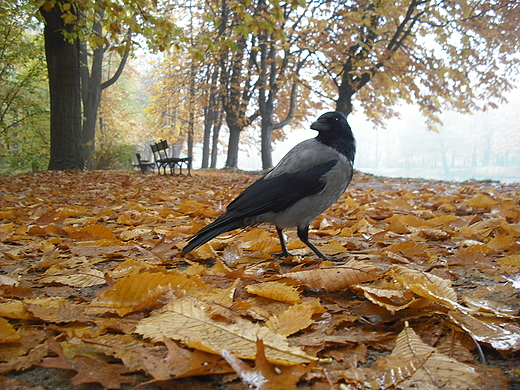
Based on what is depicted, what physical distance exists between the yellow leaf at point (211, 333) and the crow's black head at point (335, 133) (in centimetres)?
139

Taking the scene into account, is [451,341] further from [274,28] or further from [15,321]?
[274,28]

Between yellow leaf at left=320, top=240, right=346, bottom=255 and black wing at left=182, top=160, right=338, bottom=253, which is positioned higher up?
black wing at left=182, top=160, right=338, bottom=253

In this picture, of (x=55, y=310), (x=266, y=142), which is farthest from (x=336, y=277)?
(x=266, y=142)

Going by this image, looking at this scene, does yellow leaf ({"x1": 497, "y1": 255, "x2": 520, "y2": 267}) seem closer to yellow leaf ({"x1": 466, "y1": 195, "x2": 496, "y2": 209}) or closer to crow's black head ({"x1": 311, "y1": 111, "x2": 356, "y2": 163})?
crow's black head ({"x1": 311, "y1": 111, "x2": 356, "y2": 163})

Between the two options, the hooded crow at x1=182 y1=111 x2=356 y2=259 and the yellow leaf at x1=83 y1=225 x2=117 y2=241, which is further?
the yellow leaf at x1=83 y1=225 x2=117 y2=241

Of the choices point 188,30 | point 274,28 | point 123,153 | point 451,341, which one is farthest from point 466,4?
point 123,153

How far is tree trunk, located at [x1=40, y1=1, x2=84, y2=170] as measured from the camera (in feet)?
30.0

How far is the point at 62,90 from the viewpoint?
937cm

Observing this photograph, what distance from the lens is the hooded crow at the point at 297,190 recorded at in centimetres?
200

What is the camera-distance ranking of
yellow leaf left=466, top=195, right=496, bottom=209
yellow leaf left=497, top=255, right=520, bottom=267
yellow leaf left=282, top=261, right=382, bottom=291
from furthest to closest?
yellow leaf left=466, top=195, right=496, bottom=209
yellow leaf left=497, top=255, right=520, bottom=267
yellow leaf left=282, top=261, right=382, bottom=291

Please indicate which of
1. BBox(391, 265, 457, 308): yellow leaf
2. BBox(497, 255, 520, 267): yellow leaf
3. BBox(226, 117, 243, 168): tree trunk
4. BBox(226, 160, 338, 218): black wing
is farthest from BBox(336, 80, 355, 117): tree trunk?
BBox(391, 265, 457, 308): yellow leaf

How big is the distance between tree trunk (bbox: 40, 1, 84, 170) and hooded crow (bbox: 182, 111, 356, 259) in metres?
9.19

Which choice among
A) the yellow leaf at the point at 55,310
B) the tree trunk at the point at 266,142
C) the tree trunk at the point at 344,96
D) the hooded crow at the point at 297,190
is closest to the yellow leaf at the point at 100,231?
the hooded crow at the point at 297,190

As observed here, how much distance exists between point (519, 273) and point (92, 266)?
2.21 m
